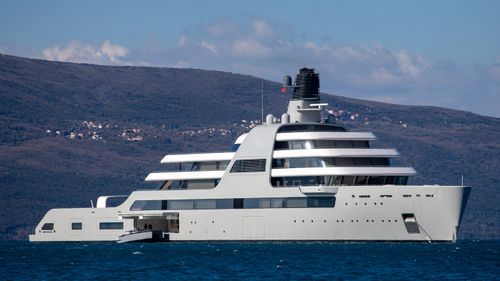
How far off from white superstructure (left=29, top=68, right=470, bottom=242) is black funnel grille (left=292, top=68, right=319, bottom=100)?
73mm

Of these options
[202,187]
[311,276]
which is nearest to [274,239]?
[202,187]

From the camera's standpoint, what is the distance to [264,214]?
89.9m

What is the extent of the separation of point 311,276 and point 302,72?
3494 cm

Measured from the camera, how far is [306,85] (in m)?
97.7

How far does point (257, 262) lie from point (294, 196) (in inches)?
573

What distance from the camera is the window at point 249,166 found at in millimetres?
91062

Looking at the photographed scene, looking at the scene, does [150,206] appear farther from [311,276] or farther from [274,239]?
[311,276]

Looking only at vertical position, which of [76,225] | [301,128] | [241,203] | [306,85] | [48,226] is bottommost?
[48,226]

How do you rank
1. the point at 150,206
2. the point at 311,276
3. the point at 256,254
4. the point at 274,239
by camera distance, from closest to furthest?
the point at 311,276, the point at 256,254, the point at 274,239, the point at 150,206

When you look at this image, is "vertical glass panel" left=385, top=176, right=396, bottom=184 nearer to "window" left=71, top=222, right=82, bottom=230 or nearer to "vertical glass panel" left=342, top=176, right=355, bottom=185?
"vertical glass panel" left=342, top=176, right=355, bottom=185

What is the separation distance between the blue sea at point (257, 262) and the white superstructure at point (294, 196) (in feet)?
3.92

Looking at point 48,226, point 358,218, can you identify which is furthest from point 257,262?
point 48,226

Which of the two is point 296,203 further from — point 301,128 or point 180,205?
point 180,205

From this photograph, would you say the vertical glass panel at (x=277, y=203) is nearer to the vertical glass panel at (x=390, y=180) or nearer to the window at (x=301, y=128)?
the window at (x=301, y=128)
